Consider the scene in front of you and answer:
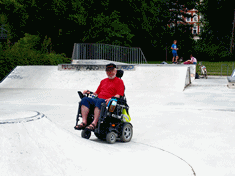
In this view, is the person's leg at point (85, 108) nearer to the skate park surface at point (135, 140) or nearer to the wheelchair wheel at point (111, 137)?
the skate park surface at point (135, 140)

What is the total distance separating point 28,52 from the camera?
22.1 meters

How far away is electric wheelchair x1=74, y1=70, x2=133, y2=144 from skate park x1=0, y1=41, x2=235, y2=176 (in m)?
0.14

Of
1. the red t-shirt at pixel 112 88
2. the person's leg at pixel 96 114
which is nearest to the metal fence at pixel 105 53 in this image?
the red t-shirt at pixel 112 88

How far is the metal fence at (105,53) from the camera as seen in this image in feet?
82.7

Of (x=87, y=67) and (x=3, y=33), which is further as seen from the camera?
(x=3, y=33)

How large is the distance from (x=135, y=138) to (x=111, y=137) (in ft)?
2.57

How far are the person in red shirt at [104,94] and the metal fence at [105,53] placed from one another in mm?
18903

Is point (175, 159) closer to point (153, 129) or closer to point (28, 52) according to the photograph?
point (153, 129)

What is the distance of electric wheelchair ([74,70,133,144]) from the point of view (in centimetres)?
560

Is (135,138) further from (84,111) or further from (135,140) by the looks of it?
(84,111)

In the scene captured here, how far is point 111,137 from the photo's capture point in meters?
5.70

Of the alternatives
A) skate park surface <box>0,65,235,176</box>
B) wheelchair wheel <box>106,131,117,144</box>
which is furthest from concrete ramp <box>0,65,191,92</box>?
wheelchair wheel <box>106,131,117,144</box>

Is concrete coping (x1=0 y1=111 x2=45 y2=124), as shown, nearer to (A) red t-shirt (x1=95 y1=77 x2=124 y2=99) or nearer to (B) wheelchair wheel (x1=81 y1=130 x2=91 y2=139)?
(B) wheelchair wheel (x1=81 y1=130 x2=91 y2=139)

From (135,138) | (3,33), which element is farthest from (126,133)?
(3,33)
